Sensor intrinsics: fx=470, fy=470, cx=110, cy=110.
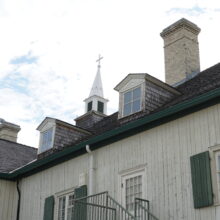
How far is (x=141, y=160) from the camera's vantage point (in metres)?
13.4

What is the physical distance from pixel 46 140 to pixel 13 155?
3.38 m

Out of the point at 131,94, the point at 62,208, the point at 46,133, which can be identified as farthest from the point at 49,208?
the point at 131,94

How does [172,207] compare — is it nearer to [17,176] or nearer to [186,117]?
[186,117]

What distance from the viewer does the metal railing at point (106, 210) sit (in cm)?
1229

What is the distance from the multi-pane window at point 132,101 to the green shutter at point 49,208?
13.4 feet

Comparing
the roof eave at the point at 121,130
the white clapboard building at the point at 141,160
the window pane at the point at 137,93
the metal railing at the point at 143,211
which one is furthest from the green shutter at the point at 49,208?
the window pane at the point at 137,93

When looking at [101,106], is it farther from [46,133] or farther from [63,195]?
[63,195]

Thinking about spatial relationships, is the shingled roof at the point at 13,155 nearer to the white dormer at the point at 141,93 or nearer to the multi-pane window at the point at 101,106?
the multi-pane window at the point at 101,106

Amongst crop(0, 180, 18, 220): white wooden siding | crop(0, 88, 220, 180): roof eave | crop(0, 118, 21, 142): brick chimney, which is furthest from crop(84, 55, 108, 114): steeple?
crop(0, 88, 220, 180): roof eave

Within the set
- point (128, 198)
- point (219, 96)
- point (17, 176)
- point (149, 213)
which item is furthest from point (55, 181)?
point (219, 96)

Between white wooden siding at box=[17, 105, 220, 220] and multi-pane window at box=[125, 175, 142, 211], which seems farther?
multi-pane window at box=[125, 175, 142, 211]

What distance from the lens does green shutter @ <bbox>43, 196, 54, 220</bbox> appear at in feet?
52.9

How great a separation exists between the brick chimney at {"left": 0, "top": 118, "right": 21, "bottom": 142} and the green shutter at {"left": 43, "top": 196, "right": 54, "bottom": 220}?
9444mm

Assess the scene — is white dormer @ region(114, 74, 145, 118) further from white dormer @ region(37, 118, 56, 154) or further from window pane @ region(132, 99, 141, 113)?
white dormer @ region(37, 118, 56, 154)
